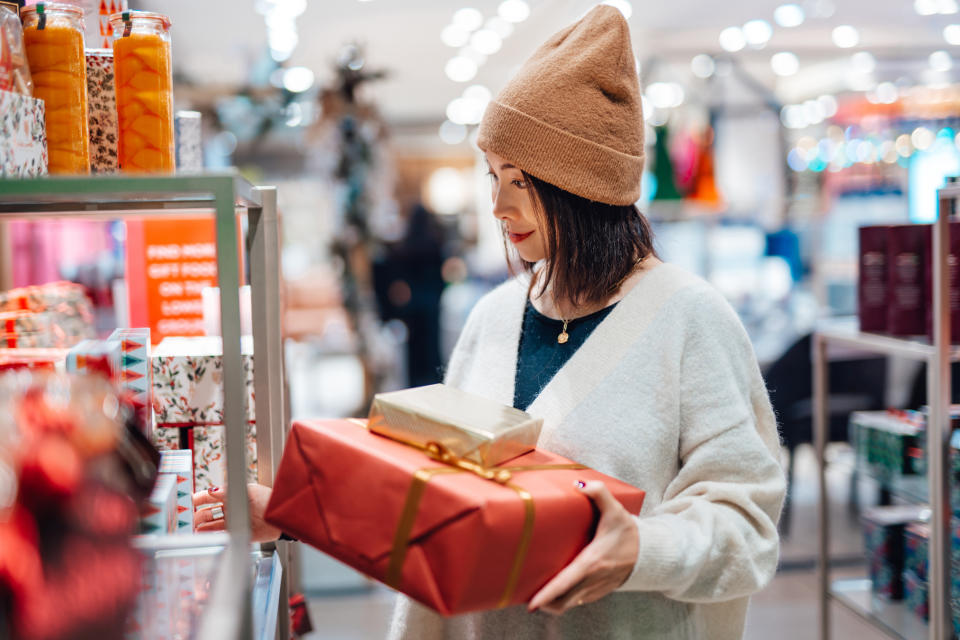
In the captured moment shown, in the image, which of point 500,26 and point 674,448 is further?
point 500,26

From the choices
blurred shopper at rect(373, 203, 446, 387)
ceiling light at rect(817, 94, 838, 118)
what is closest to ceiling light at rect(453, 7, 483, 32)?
blurred shopper at rect(373, 203, 446, 387)

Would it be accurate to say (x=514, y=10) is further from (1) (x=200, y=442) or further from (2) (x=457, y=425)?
(2) (x=457, y=425)

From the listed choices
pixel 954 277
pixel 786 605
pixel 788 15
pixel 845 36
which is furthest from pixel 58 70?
pixel 845 36

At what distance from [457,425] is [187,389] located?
0.57m

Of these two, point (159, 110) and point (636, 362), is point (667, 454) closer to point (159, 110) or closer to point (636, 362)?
point (636, 362)

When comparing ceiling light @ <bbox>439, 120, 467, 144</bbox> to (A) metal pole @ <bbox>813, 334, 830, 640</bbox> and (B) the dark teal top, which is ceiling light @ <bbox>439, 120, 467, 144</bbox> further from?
(B) the dark teal top

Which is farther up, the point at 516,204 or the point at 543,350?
the point at 516,204

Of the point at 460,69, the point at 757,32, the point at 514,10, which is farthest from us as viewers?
the point at 460,69

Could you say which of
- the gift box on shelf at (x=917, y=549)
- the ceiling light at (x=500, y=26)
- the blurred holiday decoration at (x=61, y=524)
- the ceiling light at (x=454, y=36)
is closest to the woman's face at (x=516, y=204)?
the blurred holiday decoration at (x=61, y=524)

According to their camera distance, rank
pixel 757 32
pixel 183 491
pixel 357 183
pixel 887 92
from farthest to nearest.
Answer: pixel 887 92 → pixel 757 32 → pixel 357 183 → pixel 183 491

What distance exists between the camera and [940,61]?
25.9ft

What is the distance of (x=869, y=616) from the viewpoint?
9.66 feet

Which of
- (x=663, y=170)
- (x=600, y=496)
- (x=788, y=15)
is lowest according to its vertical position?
(x=600, y=496)

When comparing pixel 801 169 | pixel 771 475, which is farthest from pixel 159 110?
pixel 801 169
